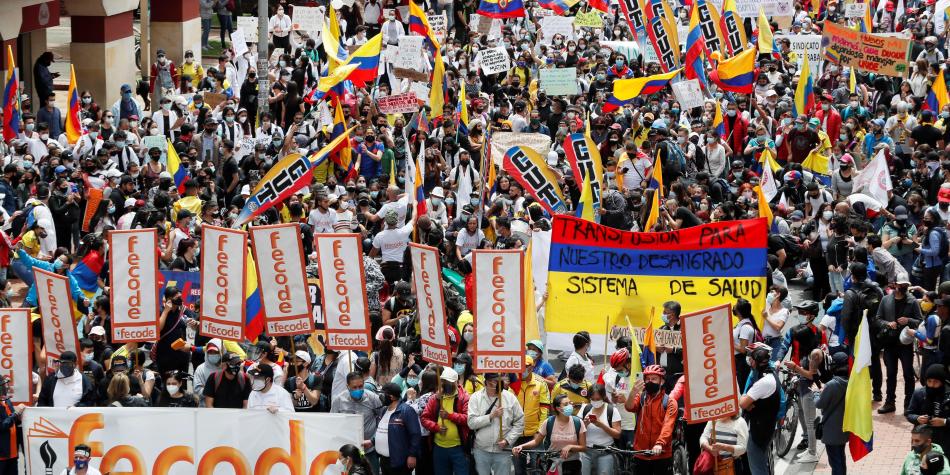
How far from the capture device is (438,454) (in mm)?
13633

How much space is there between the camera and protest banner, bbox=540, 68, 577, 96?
27750 mm

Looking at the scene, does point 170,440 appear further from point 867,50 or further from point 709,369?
point 867,50

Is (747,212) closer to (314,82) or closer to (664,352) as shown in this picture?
(664,352)

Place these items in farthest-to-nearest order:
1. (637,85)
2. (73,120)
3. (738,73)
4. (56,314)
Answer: (738,73), (637,85), (73,120), (56,314)

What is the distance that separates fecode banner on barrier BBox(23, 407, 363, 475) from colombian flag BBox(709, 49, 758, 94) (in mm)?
15470

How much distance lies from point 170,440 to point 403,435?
1.86 metres

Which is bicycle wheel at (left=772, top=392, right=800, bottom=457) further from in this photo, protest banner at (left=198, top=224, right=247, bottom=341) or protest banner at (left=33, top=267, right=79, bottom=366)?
protest banner at (left=33, top=267, right=79, bottom=366)

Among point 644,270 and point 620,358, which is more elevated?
point 644,270

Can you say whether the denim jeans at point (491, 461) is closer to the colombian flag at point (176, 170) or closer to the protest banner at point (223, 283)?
the protest banner at point (223, 283)

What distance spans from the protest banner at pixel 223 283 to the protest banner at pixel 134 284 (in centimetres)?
44

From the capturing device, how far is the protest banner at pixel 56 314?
14.6 m

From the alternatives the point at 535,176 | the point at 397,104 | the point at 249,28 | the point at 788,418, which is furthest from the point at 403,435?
the point at 249,28

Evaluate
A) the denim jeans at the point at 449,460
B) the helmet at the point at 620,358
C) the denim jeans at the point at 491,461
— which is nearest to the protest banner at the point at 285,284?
the denim jeans at the point at 449,460

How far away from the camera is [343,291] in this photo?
14.5 meters
